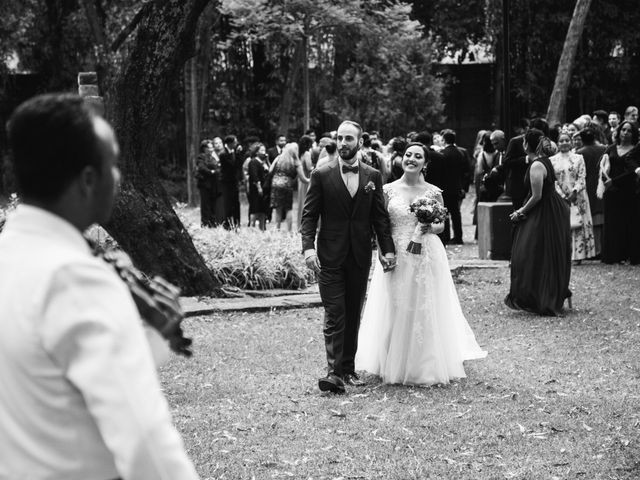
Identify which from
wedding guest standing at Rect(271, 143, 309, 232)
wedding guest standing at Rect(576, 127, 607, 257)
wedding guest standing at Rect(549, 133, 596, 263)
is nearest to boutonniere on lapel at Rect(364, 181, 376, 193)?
wedding guest standing at Rect(549, 133, 596, 263)

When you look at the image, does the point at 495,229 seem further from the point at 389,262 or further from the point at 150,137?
the point at 389,262

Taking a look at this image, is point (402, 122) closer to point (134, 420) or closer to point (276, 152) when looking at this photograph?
point (276, 152)

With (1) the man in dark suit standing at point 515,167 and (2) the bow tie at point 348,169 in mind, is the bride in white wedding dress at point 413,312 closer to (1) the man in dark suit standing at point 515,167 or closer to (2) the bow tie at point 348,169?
(2) the bow tie at point 348,169

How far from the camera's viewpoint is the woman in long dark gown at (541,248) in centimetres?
1184

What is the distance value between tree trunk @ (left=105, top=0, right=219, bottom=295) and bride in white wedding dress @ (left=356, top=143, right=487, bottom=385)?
4294 mm

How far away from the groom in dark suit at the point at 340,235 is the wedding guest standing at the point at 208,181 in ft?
41.7

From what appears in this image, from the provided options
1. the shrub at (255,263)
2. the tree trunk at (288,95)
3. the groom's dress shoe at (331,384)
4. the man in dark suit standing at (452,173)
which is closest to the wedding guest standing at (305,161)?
the man in dark suit standing at (452,173)

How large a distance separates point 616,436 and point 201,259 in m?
7.23

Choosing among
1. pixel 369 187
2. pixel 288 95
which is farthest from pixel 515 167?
pixel 288 95

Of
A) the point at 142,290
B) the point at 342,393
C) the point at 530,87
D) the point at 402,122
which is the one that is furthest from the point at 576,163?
the point at 530,87

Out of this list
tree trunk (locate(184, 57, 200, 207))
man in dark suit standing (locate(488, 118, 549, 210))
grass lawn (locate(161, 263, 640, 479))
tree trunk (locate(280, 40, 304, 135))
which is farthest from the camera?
tree trunk (locate(280, 40, 304, 135))

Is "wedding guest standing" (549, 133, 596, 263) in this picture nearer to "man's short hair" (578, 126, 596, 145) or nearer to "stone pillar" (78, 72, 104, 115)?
"man's short hair" (578, 126, 596, 145)

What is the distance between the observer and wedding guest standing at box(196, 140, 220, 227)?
21234 millimetres

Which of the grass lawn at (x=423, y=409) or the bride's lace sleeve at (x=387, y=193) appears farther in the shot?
the bride's lace sleeve at (x=387, y=193)
